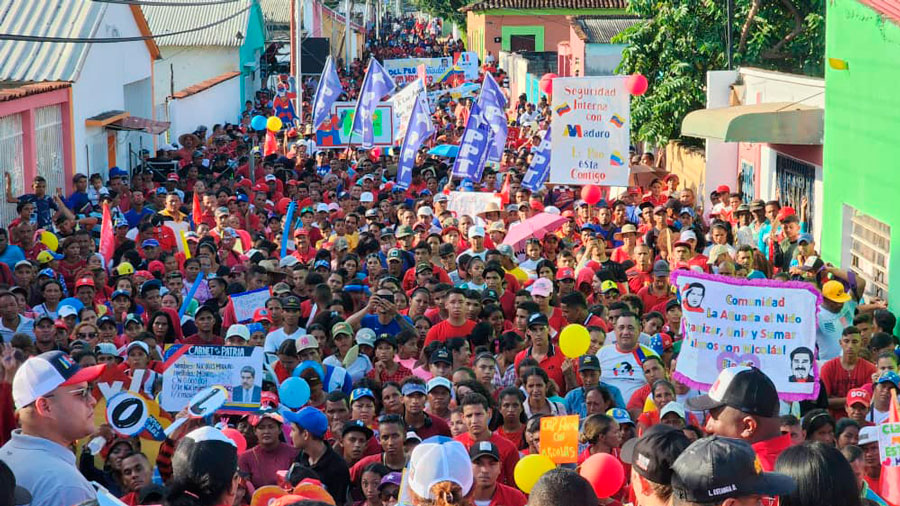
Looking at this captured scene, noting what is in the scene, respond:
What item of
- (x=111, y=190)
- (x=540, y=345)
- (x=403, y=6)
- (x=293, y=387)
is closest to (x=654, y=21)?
(x=111, y=190)

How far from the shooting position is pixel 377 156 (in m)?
26.9

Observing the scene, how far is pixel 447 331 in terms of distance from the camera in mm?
11500

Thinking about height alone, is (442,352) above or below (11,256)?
below

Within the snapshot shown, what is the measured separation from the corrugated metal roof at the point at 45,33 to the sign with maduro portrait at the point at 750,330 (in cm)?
1584

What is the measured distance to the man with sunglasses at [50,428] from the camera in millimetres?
5484

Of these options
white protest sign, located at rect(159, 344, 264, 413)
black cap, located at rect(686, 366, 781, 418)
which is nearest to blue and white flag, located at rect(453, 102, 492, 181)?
white protest sign, located at rect(159, 344, 264, 413)

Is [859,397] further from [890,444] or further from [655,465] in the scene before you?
[655,465]

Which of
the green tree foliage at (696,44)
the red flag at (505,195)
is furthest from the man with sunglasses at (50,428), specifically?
the green tree foliage at (696,44)

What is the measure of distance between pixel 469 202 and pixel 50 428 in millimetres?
12717

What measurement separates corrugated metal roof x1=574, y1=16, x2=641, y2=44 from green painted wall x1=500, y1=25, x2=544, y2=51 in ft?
47.1

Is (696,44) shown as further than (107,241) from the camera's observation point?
Yes

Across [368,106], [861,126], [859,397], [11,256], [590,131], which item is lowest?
[859,397]

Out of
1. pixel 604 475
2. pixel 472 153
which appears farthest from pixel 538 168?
pixel 604 475

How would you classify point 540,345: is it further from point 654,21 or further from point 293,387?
point 654,21
